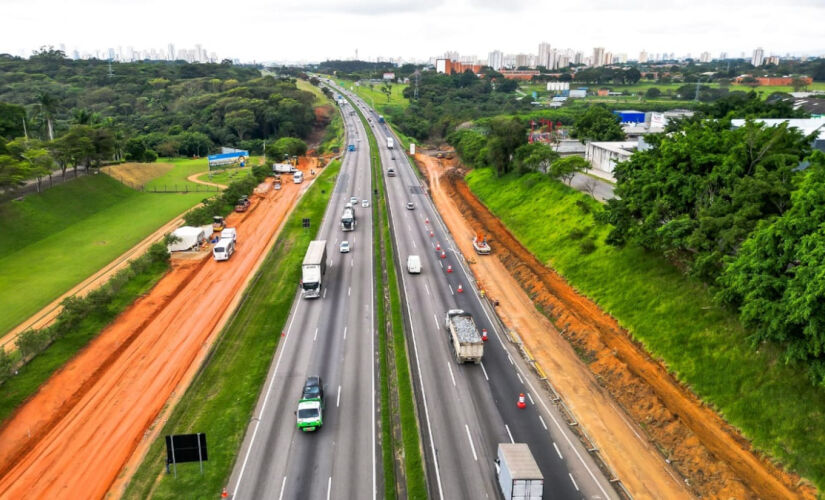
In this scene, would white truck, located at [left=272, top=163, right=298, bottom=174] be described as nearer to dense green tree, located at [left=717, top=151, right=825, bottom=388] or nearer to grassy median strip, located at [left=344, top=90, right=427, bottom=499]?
grassy median strip, located at [left=344, top=90, right=427, bottom=499]

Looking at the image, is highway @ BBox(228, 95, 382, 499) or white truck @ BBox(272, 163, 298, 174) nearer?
highway @ BBox(228, 95, 382, 499)

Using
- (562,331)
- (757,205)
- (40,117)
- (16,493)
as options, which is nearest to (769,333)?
(757,205)

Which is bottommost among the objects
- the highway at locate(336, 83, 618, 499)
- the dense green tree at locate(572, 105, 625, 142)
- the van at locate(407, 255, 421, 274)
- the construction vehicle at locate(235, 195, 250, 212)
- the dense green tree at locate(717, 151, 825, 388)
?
the highway at locate(336, 83, 618, 499)

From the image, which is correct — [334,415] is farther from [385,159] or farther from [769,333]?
[385,159]

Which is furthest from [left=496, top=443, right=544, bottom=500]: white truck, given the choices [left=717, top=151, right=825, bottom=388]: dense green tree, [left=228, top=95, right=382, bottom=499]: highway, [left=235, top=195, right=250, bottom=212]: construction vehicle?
[left=235, top=195, right=250, bottom=212]: construction vehicle

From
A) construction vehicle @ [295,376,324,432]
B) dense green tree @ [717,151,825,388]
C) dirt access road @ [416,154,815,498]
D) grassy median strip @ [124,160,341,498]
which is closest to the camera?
dense green tree @ [717,151,825,388]

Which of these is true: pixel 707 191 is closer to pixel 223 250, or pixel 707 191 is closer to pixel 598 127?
pixel 223 250

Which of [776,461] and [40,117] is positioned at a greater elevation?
[40,117]
